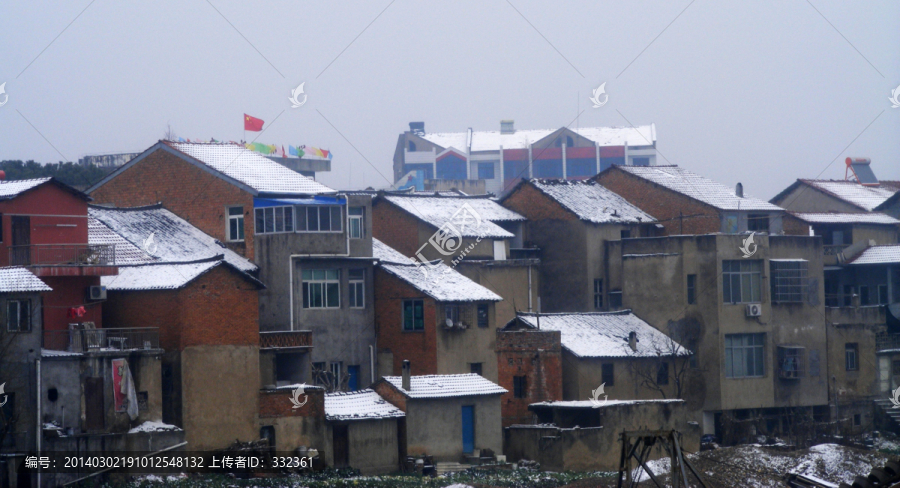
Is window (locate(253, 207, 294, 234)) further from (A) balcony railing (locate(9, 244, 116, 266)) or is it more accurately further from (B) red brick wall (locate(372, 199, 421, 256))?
(B) red brick wall (locate(372, 199, 421, 256))

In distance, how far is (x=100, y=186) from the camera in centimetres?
4906

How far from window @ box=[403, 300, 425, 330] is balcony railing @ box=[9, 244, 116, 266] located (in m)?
11.9

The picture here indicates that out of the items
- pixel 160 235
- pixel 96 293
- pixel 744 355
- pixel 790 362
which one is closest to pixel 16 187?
pixel 96 293

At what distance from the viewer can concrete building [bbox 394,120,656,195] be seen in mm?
110750

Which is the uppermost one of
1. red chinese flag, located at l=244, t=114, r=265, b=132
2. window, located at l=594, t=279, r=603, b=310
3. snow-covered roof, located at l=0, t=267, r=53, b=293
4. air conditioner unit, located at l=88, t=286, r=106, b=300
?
red chinese flag, located at l=244, t=114, r=265, b=132

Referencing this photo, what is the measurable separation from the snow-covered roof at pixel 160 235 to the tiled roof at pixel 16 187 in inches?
122

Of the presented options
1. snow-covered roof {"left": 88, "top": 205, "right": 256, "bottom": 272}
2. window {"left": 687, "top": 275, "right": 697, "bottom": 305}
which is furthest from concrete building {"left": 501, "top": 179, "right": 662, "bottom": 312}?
snow-covered roof {"left": 88, "top": 205, "right": 256, "bottom": 272}

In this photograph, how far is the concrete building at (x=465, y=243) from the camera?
53.5 metres

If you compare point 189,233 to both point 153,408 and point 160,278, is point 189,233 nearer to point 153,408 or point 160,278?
point 160,278

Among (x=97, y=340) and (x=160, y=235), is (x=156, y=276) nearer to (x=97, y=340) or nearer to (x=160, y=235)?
(x=97, y=340)

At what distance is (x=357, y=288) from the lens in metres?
47.5

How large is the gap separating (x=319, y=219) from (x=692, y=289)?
1733 centimetres

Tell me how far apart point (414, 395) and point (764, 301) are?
19.6 m

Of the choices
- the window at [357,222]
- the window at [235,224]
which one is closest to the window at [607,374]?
the window at [357,222]
